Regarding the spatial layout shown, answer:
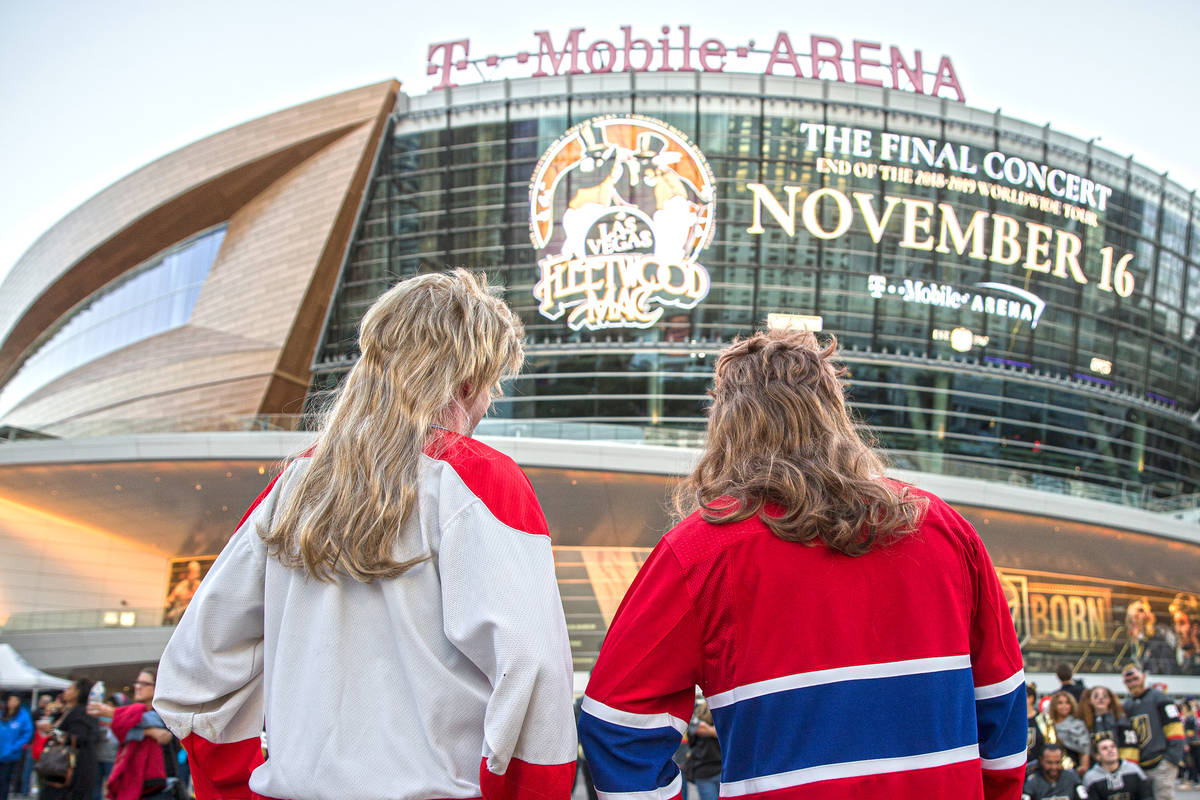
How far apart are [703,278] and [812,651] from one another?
3242 centimetres

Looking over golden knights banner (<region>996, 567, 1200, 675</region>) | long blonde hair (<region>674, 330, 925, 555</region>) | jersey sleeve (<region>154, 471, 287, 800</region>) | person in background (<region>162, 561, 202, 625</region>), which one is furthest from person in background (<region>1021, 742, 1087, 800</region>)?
golden knights banner (<region>996, 567, 1200, 675</region>)

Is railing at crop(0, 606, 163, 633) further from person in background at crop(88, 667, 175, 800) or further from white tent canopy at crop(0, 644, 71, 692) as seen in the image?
Answer: person in background at crop(88, 667, 175, 800)

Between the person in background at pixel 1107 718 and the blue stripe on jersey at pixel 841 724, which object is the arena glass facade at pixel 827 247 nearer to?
the person in background at pixel 1107 718

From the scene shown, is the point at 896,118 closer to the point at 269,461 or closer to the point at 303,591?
the point at 269,461

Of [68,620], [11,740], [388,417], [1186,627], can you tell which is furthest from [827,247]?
A: [388,417]

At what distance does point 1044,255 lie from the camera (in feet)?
119

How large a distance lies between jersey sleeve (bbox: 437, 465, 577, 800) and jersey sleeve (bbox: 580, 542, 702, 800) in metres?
0.07

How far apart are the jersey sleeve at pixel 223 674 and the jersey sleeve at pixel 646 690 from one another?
88 centimetres

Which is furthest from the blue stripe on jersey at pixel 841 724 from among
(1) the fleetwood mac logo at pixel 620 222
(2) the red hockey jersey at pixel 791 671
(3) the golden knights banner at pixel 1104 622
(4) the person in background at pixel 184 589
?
(3) the golden knights banner at pixel 1104 622

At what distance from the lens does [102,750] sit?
916cm

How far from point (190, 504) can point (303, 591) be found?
29.8m

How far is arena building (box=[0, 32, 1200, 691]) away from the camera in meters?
31.5

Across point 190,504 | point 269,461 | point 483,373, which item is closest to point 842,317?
point 269,461

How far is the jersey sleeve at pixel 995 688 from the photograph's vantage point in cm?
225
